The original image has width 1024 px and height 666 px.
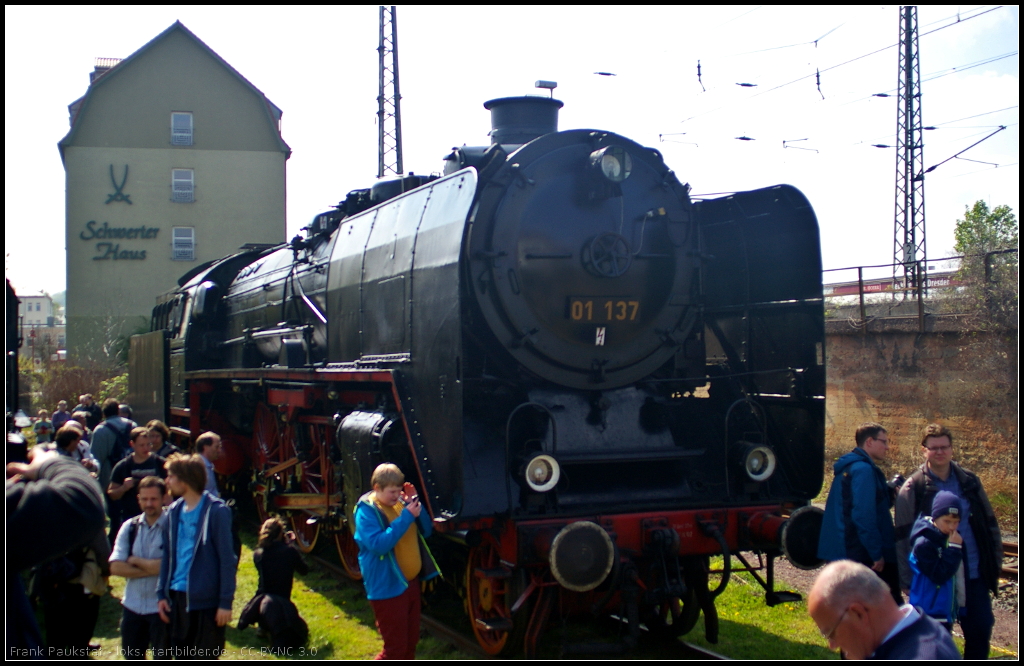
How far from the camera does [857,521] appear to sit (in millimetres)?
5547

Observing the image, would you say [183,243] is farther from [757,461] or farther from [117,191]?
[757,461]

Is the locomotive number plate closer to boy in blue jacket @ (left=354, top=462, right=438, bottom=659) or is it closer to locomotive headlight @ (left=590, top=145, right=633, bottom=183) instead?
locomotive headlight @ (left=590, top=145, right=633, bottom=183)

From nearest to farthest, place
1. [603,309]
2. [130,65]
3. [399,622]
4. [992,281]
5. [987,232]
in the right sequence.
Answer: [399,622] → [603,309] → [992,281] → [987,232] → [130,65]

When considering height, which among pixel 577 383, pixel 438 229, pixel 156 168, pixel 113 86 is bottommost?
pixel 577 383

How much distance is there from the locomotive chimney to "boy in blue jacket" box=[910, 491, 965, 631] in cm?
389

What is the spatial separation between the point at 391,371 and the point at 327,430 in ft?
6.71

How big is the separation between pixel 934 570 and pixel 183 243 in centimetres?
2773

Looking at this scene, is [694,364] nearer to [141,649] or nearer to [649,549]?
[649,549]

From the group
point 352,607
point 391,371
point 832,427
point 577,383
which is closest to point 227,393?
point 352,607

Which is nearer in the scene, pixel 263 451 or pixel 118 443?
pixel 118 443

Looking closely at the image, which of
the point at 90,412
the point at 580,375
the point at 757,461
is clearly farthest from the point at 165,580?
the point at 90,412

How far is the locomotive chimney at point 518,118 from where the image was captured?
6.61 m

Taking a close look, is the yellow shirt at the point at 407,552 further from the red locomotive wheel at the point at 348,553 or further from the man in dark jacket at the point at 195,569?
the red locomotive wheel at the point at 348,553

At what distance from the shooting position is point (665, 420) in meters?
6.19
